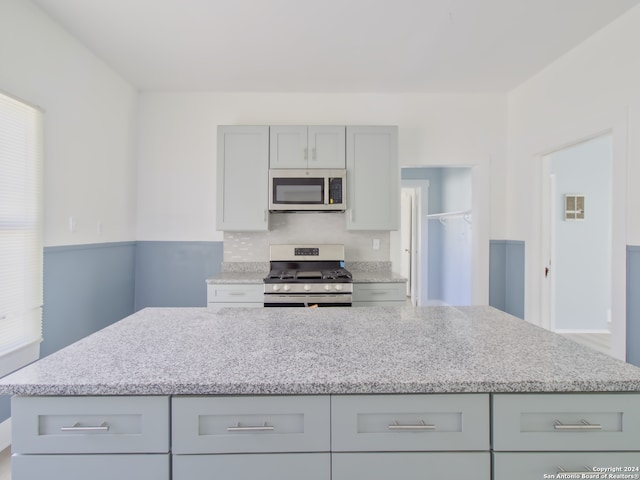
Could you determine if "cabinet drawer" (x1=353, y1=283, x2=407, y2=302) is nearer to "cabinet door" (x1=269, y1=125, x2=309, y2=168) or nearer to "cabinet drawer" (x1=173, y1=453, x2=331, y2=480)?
"cabinet door" (x1=269, y1=125, x2=309, y2=168)

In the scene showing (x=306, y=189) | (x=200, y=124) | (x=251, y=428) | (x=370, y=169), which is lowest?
(x=251, y=428)

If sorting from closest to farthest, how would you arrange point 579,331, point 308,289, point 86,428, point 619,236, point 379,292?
point 86,428 < point 619,236 < point 308,289 < point 379,292 < point 579,331

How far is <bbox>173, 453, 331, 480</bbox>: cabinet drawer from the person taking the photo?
88 centimetres

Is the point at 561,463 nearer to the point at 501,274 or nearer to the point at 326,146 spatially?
the point at 326,146

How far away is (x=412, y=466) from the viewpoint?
0.90 metres

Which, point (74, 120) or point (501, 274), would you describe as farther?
point (501, 274)

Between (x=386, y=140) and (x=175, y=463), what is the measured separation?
9.61ft

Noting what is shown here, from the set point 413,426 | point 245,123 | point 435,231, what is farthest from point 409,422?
point 435,231

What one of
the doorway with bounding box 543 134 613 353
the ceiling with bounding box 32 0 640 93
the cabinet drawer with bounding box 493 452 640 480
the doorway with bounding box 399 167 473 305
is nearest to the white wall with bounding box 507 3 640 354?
the ceiling with bounding box 32 0 640 93

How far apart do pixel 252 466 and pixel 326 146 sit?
2.71 metres

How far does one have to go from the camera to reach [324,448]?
35.3 inches

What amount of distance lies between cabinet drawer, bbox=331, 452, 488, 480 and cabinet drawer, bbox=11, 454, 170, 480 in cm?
48

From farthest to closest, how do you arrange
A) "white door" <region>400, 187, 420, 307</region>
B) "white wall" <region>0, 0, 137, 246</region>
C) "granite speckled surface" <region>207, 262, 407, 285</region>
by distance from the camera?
"white door" <region>400, 187, 420, 307</region> < "granite speckled surface" <region>207, 262, 407, 285</region> < "white wall" <region>0, 0, 137, 246</region>

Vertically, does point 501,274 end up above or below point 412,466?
above
